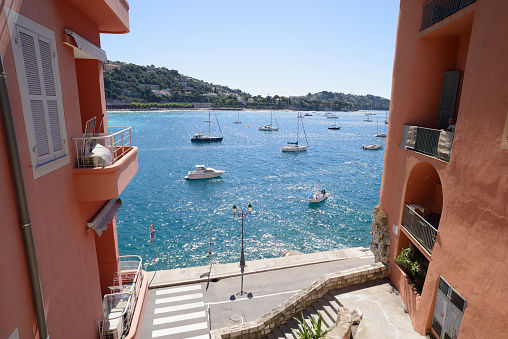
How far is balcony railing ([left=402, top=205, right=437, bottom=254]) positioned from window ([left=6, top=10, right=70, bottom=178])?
11.6 meters

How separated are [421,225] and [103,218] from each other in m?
11.3

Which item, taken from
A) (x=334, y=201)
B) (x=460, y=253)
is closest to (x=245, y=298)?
(x=460, y=253)

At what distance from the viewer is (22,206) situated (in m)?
4.26

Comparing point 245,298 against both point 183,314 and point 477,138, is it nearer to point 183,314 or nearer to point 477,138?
point 183,314

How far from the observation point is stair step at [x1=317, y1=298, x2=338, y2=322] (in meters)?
12.2

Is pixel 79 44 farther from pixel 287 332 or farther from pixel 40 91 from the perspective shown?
pixel 287 332

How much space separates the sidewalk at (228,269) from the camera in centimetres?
1761

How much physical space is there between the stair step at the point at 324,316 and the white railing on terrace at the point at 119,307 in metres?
7.67

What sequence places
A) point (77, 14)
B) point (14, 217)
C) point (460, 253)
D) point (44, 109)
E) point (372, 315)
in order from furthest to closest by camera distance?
point (372, 315)
point (460, 253)
point (77, 14)
point (44, 109)
point (14, 217)

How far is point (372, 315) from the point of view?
11.5m

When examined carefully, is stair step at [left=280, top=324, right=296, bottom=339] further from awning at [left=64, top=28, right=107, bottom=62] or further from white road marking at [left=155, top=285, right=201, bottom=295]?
awning at [left=64, top=28, right=107, bottom=62]

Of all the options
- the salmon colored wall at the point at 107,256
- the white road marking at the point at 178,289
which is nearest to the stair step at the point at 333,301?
the white road marking at the point at 178,289

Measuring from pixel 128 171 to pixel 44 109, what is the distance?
2884 millimetres

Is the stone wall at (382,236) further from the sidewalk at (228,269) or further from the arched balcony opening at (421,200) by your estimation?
the sidewalk at (228,269)
